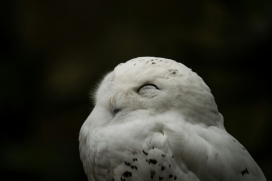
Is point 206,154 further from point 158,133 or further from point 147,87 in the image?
point 147,87

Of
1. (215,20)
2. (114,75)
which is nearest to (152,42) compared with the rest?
(215,20)

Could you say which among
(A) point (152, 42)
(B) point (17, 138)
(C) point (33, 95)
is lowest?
(B) point (17, 138)

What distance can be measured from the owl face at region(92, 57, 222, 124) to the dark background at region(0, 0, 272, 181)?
101 centimetres

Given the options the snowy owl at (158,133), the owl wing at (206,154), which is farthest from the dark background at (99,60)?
the owl wing at (206,154)

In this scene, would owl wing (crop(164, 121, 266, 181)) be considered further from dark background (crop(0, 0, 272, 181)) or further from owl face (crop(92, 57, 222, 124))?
dark background (crop(0, 0, 272, 181))

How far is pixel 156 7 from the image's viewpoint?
97.0 inches

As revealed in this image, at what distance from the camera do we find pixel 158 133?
1303 millimetres

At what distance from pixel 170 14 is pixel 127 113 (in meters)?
1.26

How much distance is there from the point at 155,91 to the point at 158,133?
6.2 inches

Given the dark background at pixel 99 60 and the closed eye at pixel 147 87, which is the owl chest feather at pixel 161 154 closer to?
the closed eye at pixel 147 87

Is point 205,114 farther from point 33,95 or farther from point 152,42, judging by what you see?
point 33,95

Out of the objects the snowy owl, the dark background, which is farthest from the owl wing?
the dark background

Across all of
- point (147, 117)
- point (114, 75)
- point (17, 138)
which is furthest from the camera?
point (17, 138)

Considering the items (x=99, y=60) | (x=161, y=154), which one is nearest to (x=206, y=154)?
(x=161, y=154)
